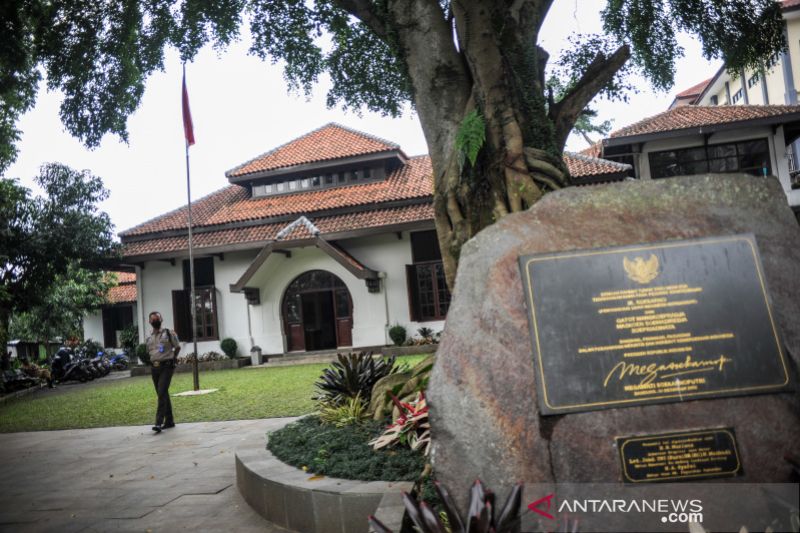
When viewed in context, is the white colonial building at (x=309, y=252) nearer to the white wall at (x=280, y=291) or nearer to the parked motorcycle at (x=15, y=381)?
the white wall at (x=280, y=291)

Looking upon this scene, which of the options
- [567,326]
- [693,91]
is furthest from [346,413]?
[693,91]

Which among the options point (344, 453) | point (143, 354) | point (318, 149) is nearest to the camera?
point (344, 453)

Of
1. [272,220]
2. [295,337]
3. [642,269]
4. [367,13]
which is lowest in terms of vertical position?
[295,337]

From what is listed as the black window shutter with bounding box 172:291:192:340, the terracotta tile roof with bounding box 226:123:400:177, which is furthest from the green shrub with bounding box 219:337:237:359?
the terracotta tile roof with bounding box 226:123:400:177

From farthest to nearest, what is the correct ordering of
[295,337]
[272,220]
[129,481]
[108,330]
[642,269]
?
[108,330] < [272,220] < [295,337] < [129,481] < [642,269]

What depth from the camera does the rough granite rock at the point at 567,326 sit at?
2.68 metres

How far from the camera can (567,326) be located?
9.46 feet

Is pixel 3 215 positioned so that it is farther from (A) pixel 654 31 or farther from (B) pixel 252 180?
(A) pixel 654 31

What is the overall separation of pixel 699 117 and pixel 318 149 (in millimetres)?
13515

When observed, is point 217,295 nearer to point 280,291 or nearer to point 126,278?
point 280,291

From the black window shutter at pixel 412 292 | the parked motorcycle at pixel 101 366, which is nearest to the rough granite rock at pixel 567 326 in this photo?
the black window shutter at pixel 412 292

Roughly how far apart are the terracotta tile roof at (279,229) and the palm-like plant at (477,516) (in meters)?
15.0

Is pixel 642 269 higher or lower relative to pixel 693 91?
lower

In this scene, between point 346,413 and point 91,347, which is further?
point 91,347
